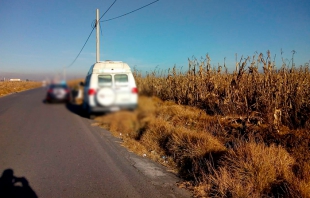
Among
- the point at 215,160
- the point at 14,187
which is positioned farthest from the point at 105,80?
the point at 215,160

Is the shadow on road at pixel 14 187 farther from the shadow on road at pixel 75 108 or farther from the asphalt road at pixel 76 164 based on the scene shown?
the shadow on road at pixel 75 108

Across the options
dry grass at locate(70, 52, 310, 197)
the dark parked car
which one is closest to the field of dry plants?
dry grass at locate(70, 52, 310, 197)

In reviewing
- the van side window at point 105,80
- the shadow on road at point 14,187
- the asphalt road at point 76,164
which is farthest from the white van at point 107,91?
the shadow on road at point 14,187

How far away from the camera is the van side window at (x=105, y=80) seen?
13.9ft

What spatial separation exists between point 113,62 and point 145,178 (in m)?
2.27

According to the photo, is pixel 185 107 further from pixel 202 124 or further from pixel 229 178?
pixel 229 178

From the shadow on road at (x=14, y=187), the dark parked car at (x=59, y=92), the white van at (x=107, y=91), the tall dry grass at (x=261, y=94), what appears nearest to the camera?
the shadow on road at (x=14, y=187)

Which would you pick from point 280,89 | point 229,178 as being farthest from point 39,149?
point 280,89

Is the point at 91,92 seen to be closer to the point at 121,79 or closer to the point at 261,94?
the point at 121,79

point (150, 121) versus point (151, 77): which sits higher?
point (151, 77)

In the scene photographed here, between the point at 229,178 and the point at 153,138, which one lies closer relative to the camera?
the point at 229,178

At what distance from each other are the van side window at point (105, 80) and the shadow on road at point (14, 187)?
6.47 ft

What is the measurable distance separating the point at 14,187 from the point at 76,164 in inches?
48.7

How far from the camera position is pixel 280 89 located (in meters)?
7.14
